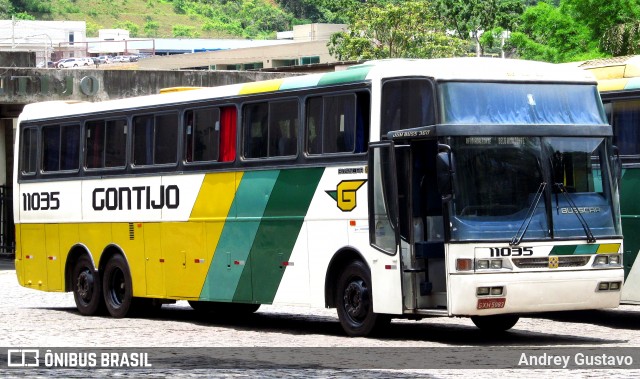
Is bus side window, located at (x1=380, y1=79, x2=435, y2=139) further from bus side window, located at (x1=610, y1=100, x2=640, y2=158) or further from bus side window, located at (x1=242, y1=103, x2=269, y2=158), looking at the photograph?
bus side window, located at (x1=610, y1=100, x2=640, y2=158)

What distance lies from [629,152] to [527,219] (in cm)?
314

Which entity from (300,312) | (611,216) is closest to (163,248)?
(300,312)

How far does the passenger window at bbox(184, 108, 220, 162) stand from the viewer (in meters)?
19.5

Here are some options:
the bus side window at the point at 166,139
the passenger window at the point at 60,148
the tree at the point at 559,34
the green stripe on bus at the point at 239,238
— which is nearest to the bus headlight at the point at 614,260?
the green stripe on bus at the point at 239,238

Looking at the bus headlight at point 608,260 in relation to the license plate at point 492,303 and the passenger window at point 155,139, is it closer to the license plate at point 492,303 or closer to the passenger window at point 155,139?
the license plate at point 492,303

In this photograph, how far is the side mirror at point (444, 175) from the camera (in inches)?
610

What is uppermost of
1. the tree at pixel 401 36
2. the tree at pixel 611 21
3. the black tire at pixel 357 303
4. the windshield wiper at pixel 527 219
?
the tree at pixel 401 36

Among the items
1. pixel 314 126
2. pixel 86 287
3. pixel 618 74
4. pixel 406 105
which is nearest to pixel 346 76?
pixel 314 126

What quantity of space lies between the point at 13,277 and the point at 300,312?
12.0 meters

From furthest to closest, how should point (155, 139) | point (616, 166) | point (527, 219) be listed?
point (155, 139) → point (616, 166) → point (527, 219)

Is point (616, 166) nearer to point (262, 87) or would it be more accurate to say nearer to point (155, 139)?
point (262, 87)

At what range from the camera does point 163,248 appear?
20641mm

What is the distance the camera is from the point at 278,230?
18.3m

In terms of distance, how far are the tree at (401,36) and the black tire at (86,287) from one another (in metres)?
57.6
